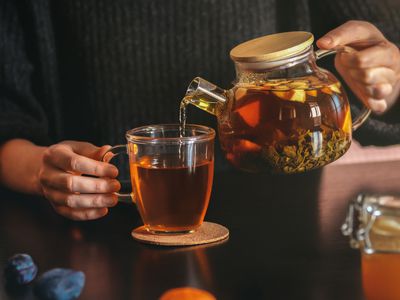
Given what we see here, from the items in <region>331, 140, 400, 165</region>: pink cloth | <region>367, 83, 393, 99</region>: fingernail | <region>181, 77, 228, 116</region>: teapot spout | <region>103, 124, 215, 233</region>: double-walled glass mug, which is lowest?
<region>331, 140, 400, 165</region>: pink cloth

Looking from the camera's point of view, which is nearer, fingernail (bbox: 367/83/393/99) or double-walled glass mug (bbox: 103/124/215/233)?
double-walled glass mug (bbox: 103/124/215/233)

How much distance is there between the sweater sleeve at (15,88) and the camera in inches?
41.2

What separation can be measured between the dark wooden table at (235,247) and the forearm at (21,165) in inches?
1.6

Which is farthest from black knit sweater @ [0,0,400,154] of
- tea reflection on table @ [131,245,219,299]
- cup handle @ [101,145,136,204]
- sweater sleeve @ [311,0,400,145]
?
tea reflection on table @ [131,245,219,299]

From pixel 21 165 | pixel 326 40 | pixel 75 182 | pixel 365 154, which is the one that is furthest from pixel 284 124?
pixel 365 154

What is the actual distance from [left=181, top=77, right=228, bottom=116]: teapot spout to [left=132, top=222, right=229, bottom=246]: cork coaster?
0.13m

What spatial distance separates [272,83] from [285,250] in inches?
7.0

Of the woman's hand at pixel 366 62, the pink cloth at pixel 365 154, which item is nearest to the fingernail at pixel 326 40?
the woman's hand at pixel 366 62

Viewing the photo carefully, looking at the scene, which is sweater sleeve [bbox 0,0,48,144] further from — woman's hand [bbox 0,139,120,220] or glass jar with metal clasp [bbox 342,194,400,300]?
glass jar with metal clasp [bbox 342,194,400,300]

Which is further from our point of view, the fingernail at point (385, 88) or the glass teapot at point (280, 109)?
the fingernail at point (385, 88)

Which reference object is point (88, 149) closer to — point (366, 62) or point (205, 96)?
point (205, 96)

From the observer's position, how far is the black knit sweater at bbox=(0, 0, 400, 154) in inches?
43.4

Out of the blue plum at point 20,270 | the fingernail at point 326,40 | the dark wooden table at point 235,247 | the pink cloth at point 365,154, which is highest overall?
the fingernail at point 326,40

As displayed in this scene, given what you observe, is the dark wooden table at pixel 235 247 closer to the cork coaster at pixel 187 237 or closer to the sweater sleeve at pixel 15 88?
the cork coaster at pixel 187 237
